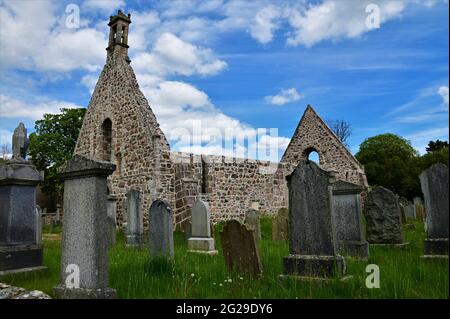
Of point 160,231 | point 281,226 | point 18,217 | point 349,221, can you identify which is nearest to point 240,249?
point 160,231

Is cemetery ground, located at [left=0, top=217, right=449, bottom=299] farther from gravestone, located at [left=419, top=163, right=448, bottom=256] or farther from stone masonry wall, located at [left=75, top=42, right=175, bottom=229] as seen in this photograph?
stone masonry wall, located at [left=75, top=42, right=175, bottom=229]

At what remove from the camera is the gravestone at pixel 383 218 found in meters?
8.20

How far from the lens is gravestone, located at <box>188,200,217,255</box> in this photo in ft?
29.4

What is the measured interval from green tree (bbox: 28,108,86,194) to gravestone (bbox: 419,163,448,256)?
82.5 feet

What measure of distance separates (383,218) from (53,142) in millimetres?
25793

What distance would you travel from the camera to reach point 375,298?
3.75 metres

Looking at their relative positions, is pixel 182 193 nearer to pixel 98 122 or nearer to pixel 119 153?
pixel 119 153

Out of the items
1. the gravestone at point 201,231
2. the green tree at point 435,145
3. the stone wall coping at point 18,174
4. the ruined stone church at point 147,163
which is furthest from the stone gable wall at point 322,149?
the green tree at point 435,145

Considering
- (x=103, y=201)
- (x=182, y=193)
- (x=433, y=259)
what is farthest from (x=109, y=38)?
(x=433, y=259)

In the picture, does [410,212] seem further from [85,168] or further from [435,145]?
[435,145]

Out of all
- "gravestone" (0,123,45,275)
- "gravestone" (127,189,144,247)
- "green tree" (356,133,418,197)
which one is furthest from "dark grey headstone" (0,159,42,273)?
"green tree" (356,133,418,197)

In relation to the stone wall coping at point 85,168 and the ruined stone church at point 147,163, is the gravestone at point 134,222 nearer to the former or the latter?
the ruined stone church at point 147,163

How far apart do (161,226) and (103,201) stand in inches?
125

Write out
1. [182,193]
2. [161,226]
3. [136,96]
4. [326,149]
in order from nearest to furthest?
[161,226], [182,193], [136,96], [326,149]
